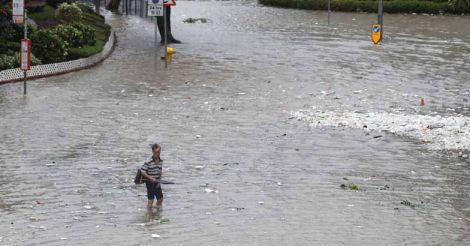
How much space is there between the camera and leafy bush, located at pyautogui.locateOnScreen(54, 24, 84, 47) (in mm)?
32844

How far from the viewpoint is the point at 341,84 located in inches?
1148

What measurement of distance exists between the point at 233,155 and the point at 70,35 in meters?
15.7

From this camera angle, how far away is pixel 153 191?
14.6 metres

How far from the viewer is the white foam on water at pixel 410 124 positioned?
20578mm

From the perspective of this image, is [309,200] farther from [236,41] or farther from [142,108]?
[236,41]

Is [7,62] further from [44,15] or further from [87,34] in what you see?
[44,15]

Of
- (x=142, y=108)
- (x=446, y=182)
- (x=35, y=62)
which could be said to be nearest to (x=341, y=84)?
(x=142, y=108)

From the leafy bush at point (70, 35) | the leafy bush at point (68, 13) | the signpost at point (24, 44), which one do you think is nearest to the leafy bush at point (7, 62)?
the signpost at point (24, 44)

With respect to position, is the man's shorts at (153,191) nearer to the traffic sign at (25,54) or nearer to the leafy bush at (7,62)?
the traffic sign at (25,54)

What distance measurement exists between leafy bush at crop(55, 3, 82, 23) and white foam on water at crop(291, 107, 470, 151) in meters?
18.4

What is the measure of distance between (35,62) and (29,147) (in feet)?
35.9

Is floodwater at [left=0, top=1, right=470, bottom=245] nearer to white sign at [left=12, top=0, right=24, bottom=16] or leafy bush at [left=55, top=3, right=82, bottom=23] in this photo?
white sign at [left=12, top=0, right=24, bottom=16]

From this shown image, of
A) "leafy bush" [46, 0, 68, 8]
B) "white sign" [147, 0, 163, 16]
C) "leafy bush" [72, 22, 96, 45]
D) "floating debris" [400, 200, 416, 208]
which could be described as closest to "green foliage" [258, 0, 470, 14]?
"leafy bush" [46, 0, 68, 8]

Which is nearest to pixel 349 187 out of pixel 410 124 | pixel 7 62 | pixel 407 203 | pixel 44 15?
pixel 407 203
